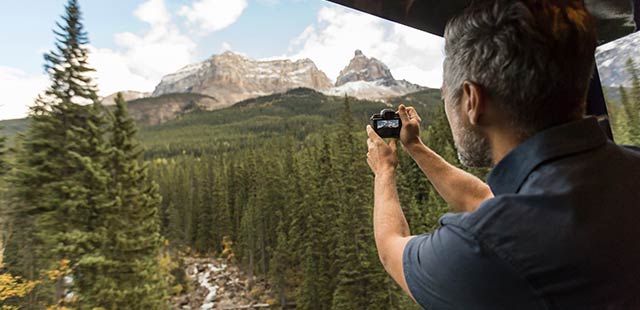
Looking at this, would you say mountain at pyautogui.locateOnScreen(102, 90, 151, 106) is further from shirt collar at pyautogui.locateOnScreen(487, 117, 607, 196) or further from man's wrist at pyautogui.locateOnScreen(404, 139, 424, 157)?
shirt collar at pyautogui.locateOnScreen(487, 117, 607, 196)

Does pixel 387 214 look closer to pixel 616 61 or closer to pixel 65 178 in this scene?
pixel 616 61

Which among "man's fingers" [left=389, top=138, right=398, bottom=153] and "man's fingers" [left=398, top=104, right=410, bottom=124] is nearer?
"man's fingers" [left=389, top=138, right=398, bottom=153]

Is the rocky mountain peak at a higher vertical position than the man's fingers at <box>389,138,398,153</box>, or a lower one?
higher

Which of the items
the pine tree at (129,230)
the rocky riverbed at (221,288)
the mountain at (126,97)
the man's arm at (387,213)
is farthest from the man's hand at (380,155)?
the rocky riverbed at (221,288)

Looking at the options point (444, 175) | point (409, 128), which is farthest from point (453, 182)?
point (409, 128)

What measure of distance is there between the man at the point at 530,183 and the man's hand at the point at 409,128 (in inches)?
12.0

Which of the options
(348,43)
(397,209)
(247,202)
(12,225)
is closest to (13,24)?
(12,225)

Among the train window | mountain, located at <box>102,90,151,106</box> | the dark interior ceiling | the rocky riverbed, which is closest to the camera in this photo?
the dark interior ceiling

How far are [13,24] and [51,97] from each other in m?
1.42

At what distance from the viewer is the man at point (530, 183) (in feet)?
1.45

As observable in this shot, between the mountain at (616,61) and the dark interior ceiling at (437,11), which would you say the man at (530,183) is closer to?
the dark interior ceiling at (437,11)

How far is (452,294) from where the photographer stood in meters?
0.49

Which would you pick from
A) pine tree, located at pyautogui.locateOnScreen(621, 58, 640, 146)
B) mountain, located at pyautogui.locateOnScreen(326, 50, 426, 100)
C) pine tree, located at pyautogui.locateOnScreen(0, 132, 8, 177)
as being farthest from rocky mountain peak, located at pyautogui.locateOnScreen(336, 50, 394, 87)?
pine tree, located at pyautogui.locateOnScreen(0, 132, 8, 177)

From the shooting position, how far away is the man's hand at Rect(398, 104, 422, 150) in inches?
37.1
